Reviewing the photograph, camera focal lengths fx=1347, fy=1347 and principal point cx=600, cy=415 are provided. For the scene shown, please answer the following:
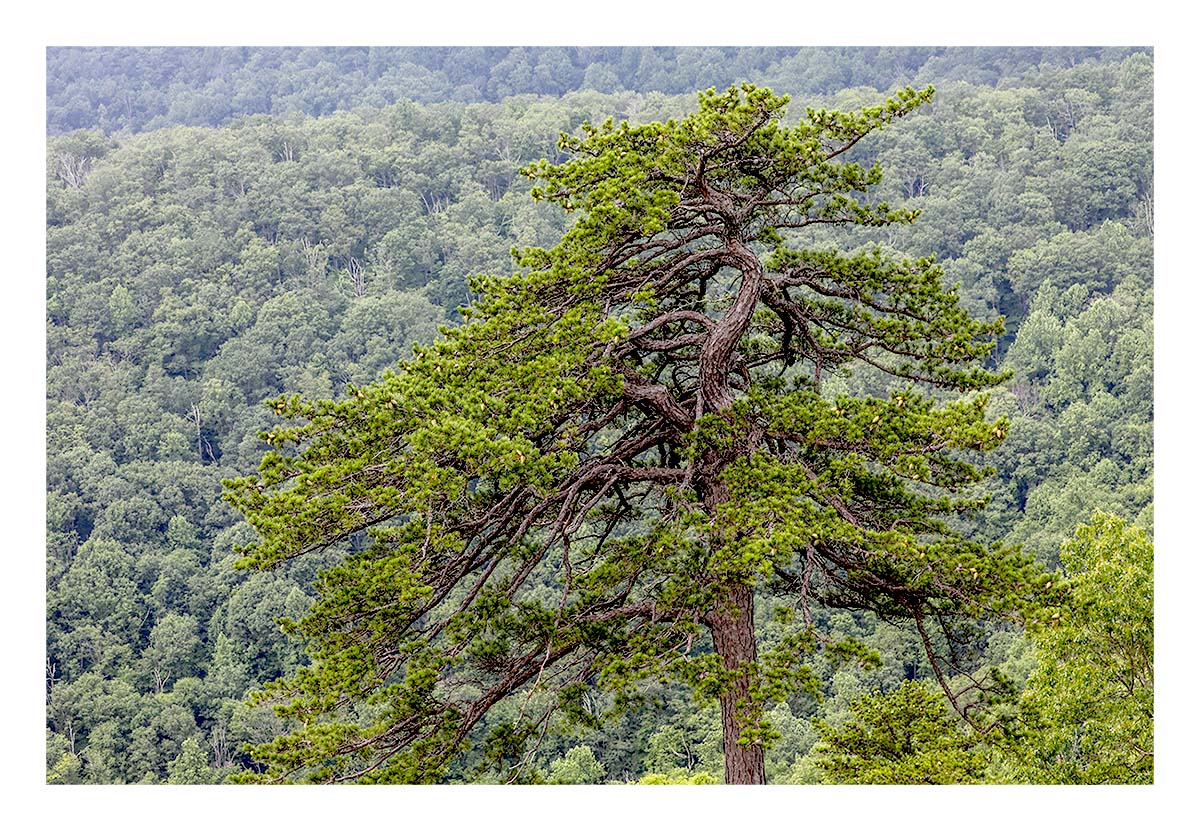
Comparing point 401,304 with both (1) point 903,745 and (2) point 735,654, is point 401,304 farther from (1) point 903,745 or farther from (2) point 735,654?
(2) point 735,654

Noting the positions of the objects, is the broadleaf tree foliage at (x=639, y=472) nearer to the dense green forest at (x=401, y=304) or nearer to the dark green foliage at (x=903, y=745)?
the dark green foliage at (x=903, y=745)

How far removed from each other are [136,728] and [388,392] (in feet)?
94.7

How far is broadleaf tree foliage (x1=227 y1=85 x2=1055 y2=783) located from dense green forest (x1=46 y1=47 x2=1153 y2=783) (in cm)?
376

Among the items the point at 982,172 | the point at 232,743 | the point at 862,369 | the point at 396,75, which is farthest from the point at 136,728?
the point at 396,75

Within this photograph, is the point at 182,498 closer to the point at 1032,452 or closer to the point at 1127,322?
the point at 1032,452

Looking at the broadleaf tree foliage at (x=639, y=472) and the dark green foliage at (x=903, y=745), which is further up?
the broadleaf tree foliage at (x=639, y=472)

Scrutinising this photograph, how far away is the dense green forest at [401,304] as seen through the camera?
27922 mm

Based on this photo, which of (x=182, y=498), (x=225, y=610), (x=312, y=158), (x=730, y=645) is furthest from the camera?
(x=312, y=158)

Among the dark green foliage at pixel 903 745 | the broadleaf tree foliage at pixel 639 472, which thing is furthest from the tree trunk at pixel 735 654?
the dark green foliage at pixel 903 745

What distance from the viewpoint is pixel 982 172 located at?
51906 mm

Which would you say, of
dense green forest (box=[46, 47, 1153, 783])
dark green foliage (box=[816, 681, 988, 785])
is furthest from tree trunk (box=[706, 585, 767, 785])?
dense green forest (box=[46, 47, 1153, 783])

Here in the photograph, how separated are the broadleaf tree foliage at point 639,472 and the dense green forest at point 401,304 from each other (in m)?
3.76

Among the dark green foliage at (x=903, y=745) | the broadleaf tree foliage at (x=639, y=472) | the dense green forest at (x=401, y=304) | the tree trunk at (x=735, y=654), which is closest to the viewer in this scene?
the broadleaf tree foliage at (x=639, y=472)

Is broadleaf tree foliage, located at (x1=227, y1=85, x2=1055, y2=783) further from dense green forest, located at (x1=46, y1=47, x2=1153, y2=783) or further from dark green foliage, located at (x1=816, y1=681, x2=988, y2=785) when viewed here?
dense green forest, located at (x1=46, y1=47, x2=1153, y2=783)
